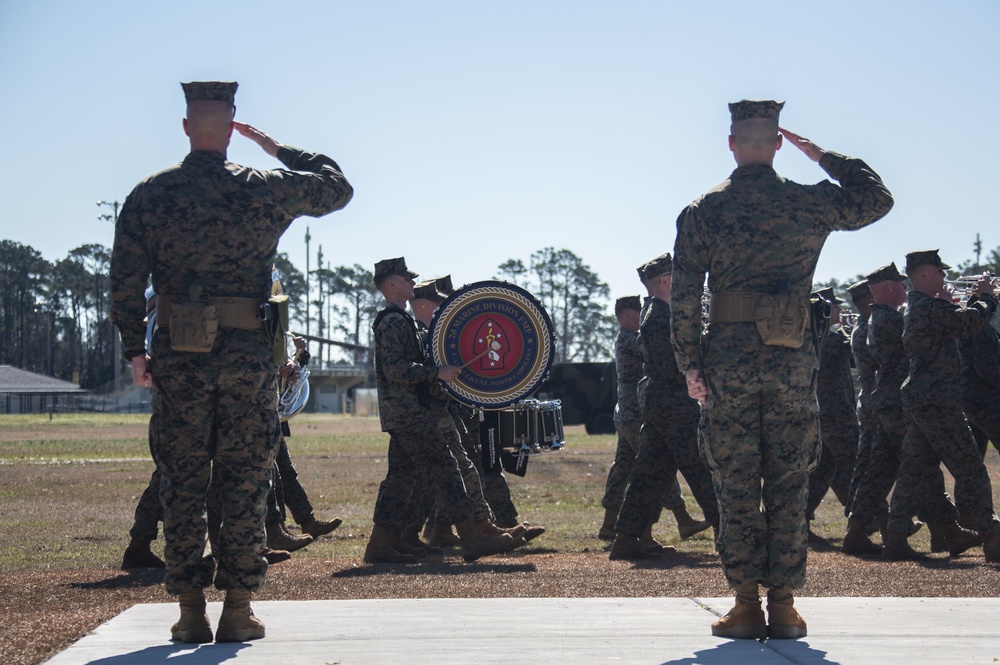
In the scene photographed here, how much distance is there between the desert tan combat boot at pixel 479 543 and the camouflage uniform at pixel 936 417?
2851 millimetres

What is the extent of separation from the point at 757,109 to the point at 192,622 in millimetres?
3348

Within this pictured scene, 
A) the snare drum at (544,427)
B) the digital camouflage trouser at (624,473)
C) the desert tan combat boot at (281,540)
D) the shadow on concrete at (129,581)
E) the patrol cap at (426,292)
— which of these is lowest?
the shadow on concrete at (129,581)

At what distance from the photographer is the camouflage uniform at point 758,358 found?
544 centimetres

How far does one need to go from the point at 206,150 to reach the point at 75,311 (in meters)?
118

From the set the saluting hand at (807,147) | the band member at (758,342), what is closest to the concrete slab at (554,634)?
the band member at (758,342)

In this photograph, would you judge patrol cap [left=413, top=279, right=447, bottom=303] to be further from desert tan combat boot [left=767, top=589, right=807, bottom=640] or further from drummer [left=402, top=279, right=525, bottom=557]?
desert tan combat boot [left=767, top=589, right=807, bottom=640]

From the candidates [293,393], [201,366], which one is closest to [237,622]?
[201,366]

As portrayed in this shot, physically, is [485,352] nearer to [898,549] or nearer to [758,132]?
[898,549]

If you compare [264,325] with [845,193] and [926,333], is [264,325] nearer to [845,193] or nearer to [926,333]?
[845,193]

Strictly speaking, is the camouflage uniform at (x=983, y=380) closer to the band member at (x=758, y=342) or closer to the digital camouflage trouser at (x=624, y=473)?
the digital camouflage trouser at (x=624, y=473)

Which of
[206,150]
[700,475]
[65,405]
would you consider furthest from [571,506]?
[65,405]

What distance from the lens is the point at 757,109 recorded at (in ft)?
18.3

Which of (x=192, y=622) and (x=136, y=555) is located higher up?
(x=192, y=622)

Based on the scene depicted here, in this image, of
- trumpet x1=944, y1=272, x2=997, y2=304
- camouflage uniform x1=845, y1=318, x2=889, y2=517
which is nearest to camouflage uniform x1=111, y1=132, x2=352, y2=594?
trumpet x1=944, y1=272, x2=997, y2=304
